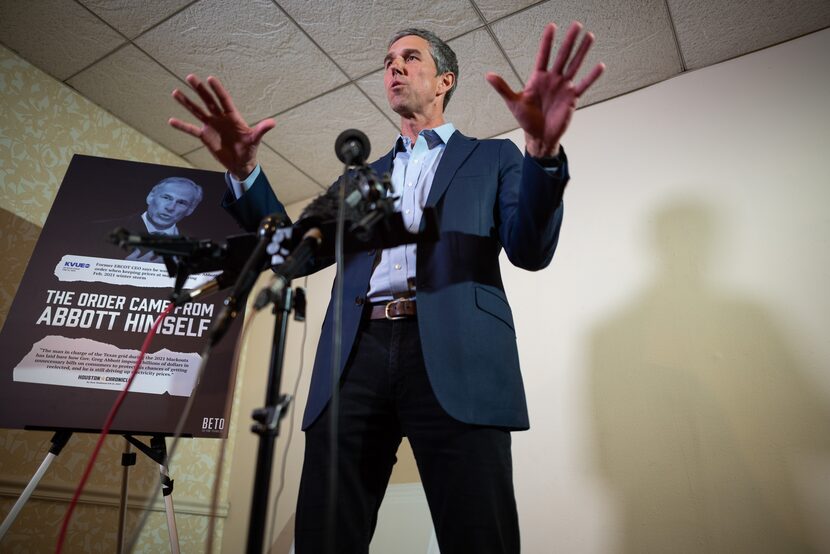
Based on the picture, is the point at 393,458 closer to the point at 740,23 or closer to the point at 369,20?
the point at 369,20

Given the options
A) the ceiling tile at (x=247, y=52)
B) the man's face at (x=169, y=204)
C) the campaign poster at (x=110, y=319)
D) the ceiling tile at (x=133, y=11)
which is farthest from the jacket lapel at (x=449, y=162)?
the ceiling tile at (x=133, y=11)

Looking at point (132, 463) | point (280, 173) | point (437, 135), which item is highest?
point (280, 173)

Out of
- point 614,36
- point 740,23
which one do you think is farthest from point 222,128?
point 740,23

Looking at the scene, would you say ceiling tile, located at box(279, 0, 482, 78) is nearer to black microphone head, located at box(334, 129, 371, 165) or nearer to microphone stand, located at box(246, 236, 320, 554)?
black microphone head, located at box(334, 129, 371, 165)

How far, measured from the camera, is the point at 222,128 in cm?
98

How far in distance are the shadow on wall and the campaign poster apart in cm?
147

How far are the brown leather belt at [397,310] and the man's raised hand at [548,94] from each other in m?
0.38

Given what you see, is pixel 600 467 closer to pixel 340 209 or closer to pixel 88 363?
pixel 340 209

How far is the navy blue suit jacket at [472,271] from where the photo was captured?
897 mm

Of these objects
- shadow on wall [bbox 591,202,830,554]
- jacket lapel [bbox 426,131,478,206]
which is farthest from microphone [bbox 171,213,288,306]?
shadow on wall [bbox 591,202,830,554]

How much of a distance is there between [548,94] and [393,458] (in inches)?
29.0

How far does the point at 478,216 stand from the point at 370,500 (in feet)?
1.93

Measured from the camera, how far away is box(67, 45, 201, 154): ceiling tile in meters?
2.53

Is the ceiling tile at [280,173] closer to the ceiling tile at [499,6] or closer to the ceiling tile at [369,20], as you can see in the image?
the ceiling tile at [369,20]
